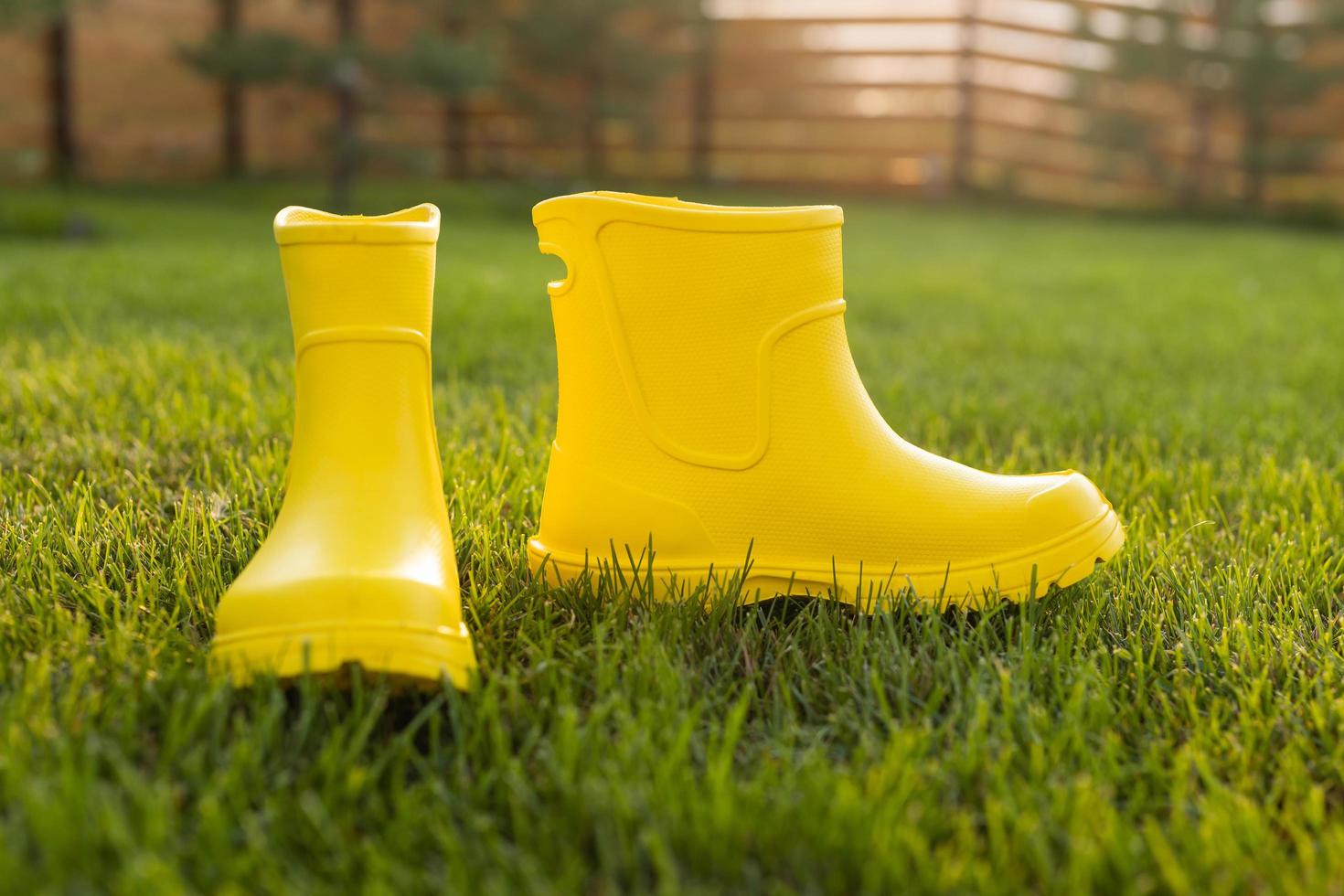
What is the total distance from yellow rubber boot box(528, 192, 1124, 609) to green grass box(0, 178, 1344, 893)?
5 centimetres

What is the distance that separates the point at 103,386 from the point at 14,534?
80 centimetres

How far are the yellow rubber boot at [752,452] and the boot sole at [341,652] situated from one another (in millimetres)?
252

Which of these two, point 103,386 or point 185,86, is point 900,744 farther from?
point 185,86

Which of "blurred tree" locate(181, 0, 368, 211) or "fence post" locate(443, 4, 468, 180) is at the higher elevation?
"blurred tree" locate(181, 0, 368, 211)

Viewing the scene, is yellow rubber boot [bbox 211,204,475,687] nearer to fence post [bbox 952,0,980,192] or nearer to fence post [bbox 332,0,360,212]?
fence post [bbox 332,0,360,212]

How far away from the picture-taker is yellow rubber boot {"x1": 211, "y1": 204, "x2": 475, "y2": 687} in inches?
31.4

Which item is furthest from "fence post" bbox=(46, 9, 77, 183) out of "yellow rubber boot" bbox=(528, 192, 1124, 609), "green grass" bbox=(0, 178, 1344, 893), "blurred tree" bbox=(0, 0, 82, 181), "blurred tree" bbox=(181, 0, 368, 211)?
"yellow rubber boot" bbox=(528, 192, 1124, 609)

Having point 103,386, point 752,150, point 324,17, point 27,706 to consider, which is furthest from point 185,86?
point 27,706

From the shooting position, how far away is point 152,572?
3.31 ft

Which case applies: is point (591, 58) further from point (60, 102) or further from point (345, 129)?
point (60, 102)

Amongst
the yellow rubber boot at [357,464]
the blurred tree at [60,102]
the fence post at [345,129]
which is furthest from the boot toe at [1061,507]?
the blurred tree at [60,102]

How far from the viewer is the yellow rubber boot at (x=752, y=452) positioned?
1.01 m

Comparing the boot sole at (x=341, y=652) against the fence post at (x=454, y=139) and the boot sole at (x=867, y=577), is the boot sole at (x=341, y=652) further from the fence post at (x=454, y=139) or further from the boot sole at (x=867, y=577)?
the fence post at (x=454, y=139)

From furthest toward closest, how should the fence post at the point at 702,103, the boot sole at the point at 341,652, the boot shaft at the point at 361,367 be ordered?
1. the fence post at the point at 702,103
2. the boot shaft at the point at 361,367
3. the boot sole at the point at 341,652
